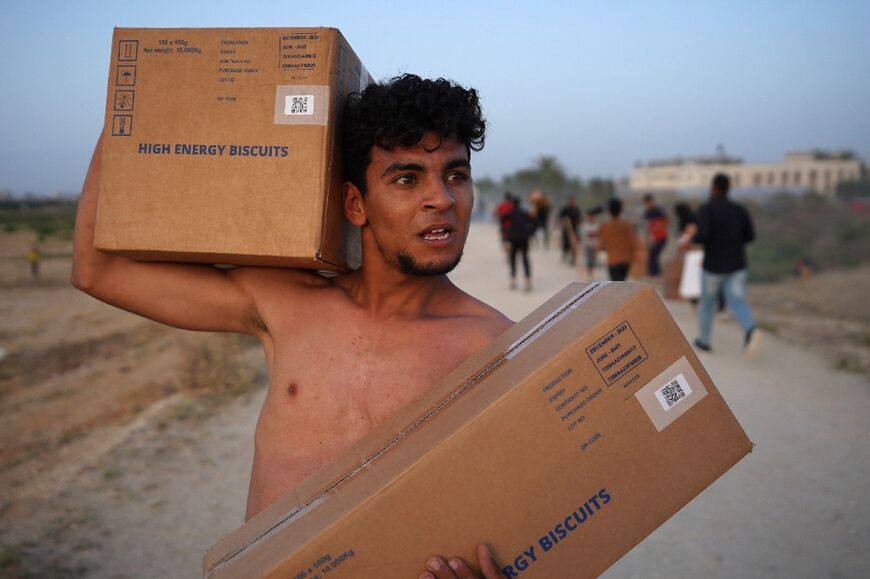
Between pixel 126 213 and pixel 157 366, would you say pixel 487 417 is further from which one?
pixel 157 366

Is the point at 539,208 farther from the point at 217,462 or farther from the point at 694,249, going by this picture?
the point at 217,462

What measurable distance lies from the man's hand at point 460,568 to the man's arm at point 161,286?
3.13 feet

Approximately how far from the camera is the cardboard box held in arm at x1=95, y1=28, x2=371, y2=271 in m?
1.50

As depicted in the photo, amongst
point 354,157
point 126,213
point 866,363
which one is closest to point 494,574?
point 354,157

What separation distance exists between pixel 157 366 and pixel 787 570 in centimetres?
664

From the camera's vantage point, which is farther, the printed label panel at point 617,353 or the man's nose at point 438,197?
the man's nose at point 438,197

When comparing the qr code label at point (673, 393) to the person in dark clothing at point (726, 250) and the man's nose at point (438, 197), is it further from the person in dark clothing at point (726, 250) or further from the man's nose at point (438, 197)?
the person in dark clothing at point (726, 250)

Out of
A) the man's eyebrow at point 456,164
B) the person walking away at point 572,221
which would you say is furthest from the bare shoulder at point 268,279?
the person walking away at point 572,221

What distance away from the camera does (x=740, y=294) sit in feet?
22.0

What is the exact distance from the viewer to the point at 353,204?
68.8 inches

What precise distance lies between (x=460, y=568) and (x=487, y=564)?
Result: 48mm

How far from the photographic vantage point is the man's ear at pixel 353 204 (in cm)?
173

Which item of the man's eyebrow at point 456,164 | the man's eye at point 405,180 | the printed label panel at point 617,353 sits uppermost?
the man's eyebrow at point 456,164

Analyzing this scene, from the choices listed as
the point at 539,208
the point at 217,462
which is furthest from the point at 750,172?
the point at 217,462
